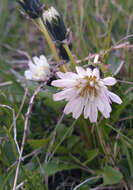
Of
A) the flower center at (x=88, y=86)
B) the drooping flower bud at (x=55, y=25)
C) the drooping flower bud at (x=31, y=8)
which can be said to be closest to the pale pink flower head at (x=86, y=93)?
the flower center at (x=88, y=86)

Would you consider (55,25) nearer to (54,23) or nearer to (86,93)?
(54,23)

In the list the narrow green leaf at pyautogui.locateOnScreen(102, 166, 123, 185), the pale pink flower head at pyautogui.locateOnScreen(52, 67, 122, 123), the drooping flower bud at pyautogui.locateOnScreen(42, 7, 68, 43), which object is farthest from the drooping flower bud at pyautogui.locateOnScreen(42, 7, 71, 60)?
the narrow green leaf at pyautogui.locateOnScreen(102, 166, 123, 185)

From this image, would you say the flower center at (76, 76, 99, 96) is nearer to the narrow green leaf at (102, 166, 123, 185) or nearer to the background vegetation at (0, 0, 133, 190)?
the background vegetation at (0, 0, 133, 190)

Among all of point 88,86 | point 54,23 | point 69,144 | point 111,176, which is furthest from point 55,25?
point 111,176

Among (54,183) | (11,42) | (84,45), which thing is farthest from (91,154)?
(11,42)

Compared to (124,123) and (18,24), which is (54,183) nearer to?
(124,123)

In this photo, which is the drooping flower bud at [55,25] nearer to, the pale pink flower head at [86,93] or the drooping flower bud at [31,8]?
the drooping flower bud at [31,8]
